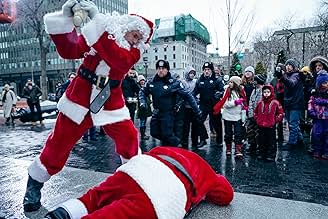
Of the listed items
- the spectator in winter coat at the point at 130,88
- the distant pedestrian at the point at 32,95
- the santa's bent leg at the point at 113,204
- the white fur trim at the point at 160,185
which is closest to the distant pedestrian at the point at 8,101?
the distant pedestrian at the point at 32,95

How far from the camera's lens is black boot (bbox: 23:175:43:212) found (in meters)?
2.85

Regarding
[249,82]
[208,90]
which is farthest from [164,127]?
[249,82]

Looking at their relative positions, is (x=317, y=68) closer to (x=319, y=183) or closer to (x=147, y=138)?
(x=319, y=183)

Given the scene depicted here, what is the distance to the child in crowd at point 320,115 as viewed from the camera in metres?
5.38

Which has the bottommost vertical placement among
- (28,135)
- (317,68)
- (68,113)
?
(28,135)

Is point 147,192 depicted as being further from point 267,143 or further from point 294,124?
point 294,124

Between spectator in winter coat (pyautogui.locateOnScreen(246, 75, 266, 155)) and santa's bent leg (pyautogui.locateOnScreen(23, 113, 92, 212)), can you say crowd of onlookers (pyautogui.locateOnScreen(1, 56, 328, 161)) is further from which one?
santa's bent leg (pyautogui.locateOnScreen(23, 113, 92, 212))

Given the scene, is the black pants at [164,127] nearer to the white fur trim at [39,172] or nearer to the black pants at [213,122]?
the black pants at [213,122]

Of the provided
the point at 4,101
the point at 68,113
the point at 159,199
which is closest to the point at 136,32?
the point at 68,113

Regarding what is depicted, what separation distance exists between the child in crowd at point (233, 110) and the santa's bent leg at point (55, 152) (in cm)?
339

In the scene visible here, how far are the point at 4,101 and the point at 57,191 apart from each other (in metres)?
10.0

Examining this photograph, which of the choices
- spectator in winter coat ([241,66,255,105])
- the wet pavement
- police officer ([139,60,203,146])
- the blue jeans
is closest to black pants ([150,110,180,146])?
police officer ([139,60,203,146])

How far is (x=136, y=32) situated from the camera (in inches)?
115

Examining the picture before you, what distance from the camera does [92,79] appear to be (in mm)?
2881
